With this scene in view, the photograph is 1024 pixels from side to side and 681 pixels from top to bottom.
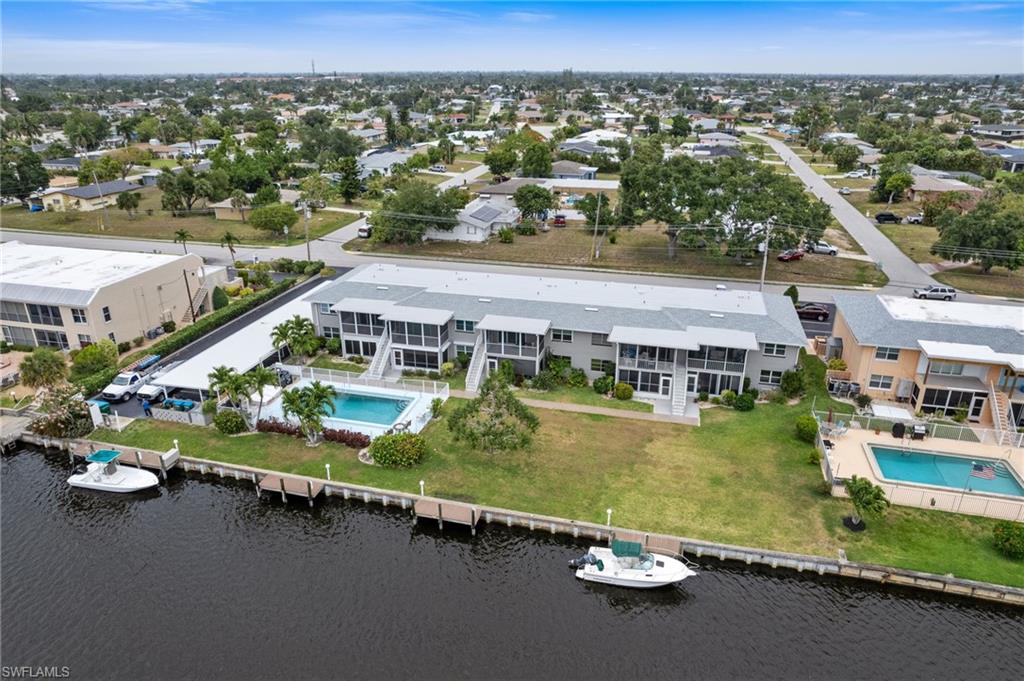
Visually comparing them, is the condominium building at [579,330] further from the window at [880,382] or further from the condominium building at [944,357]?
the window at [880,382]

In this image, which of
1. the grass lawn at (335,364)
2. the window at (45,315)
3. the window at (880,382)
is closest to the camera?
the window at (880,382)

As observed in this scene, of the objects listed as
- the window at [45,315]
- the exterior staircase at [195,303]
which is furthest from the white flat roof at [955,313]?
the window at [45,315]

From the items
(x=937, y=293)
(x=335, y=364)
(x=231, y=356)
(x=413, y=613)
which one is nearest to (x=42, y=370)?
(x=231, y=356)

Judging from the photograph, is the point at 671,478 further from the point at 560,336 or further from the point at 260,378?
the point at 260,378

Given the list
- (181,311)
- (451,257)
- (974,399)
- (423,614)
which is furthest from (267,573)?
(451,257)

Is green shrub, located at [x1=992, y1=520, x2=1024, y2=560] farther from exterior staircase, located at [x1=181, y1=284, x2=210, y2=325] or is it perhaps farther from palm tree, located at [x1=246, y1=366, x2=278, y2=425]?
exterior staircase, located at [x1=181, y1=284, x2=210, y2=325]

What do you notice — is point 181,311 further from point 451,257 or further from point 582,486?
point 582,486
